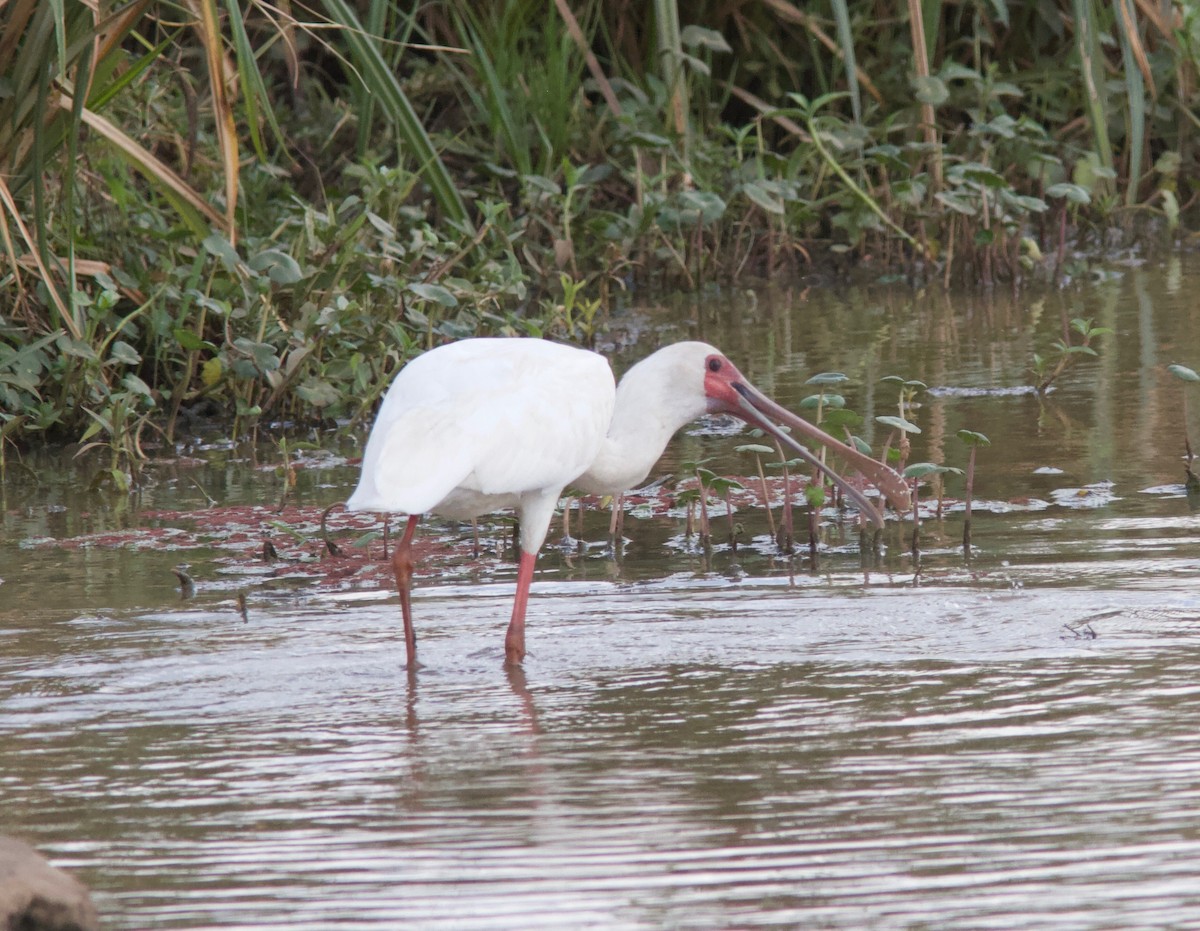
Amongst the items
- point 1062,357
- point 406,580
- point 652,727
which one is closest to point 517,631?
point 406,580

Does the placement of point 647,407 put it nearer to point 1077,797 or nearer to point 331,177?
point 1077,797

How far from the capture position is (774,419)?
5824mm

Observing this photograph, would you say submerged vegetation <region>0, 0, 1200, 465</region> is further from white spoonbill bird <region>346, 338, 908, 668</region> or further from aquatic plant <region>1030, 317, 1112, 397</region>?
white spoonbill bird <region>346, 338, 908, 668</region>

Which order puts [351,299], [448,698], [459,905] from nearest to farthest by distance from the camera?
[459,905]
[448,698]
[351,299]

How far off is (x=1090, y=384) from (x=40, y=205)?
4175 millimetres

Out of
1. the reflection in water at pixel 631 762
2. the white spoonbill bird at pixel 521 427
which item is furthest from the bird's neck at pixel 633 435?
the reflection in water at pixel 631 762

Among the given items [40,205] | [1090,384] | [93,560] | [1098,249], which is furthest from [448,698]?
[1098,249]

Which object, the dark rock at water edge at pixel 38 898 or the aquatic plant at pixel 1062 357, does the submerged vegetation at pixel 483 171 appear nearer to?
the aquatic plant at pixel 1062 357

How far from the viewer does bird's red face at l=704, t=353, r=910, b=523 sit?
5.59m

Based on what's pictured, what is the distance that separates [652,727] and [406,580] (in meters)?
1.04

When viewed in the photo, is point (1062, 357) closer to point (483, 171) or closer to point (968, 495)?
point (968, 495)

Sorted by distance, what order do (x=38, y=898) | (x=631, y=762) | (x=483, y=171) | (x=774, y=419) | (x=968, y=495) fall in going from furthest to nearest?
1. (x=483, y=171)
2. (x=968, y=495)
3. (x=774, y=419)
4. (x=631, y=762)
5. (x=38, y=898)

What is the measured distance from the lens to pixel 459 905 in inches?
120

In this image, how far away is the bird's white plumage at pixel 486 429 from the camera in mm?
4762
